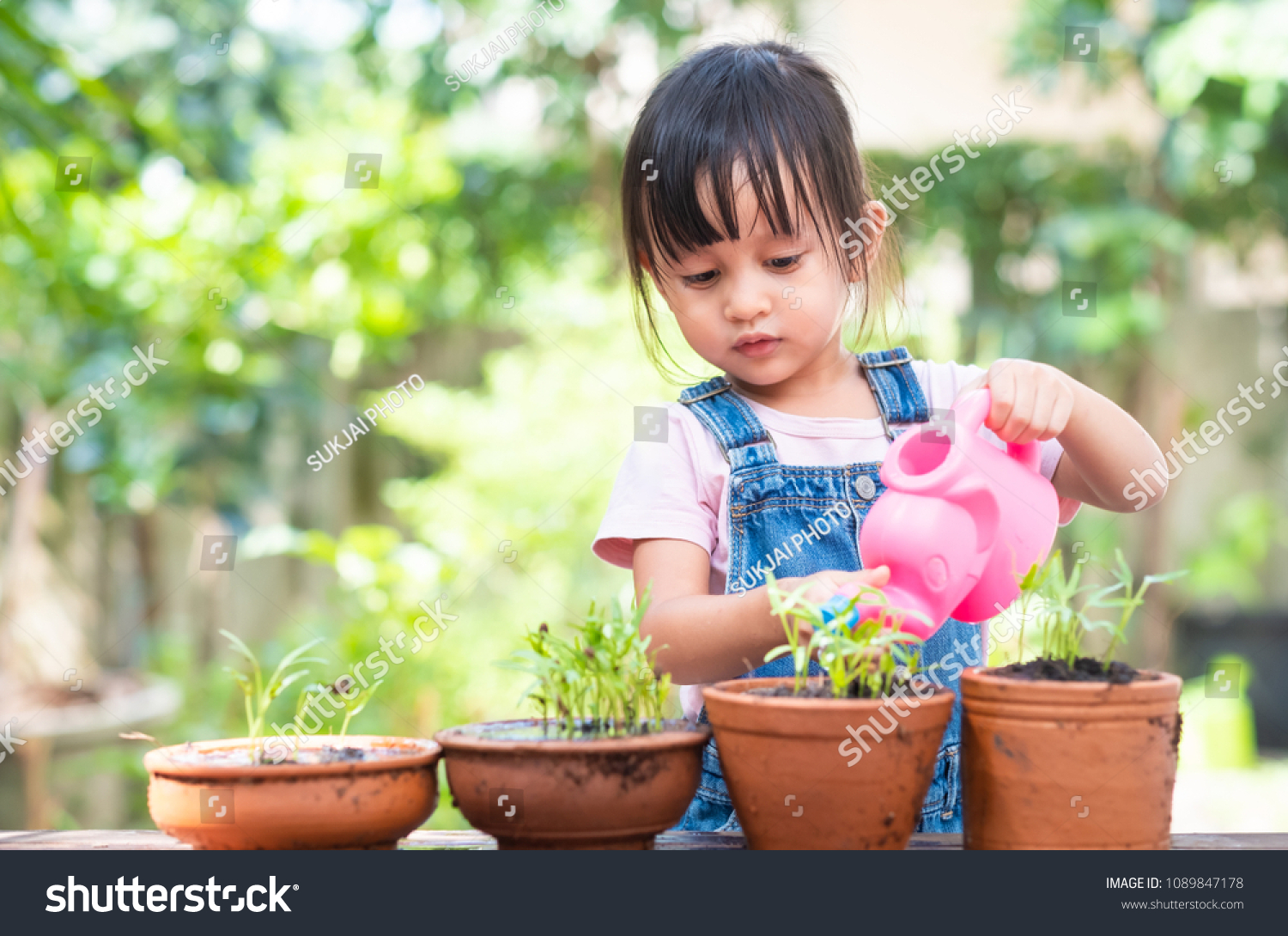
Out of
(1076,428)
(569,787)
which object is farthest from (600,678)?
(1076,428)

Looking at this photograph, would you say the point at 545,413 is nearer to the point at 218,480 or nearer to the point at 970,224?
the point at 218,480

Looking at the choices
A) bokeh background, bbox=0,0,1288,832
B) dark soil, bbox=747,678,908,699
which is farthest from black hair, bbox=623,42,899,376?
bokeh background, bbox=0,0,1288,832

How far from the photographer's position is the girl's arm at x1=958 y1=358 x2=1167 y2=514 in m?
0.94

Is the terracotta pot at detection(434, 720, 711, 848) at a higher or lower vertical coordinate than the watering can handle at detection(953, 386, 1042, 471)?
lower

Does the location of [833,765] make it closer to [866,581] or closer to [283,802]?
[866,581]

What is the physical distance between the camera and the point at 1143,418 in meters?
4.17

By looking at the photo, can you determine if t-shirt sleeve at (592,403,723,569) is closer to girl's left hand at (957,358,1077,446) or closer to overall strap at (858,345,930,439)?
overall strap at (858,345,930,439)

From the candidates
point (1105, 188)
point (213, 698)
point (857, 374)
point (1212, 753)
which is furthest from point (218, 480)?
point (1212, 753)

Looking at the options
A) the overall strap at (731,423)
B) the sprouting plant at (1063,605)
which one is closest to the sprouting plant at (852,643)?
the sprouting plant at (1063,605)

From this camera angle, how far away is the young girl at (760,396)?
1.11 m

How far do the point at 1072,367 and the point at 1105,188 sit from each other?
2.13 feet

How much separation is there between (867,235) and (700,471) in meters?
0.34

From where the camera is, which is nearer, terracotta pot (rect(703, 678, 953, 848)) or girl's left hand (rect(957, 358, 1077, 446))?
terracotta pot (rect(703, 678, 953, 848))

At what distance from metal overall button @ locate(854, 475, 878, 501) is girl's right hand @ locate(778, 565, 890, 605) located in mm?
311
